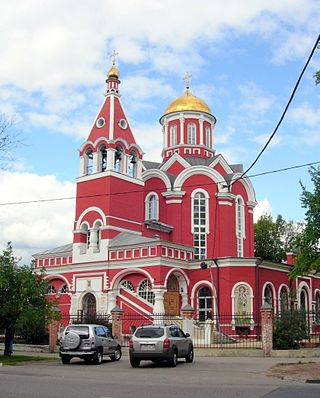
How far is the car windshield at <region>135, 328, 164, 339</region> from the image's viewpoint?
17375mm

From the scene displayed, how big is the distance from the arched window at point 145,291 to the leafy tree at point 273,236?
2182cm

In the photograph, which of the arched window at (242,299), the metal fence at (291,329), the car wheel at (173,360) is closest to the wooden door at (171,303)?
the arched window at (242,299)

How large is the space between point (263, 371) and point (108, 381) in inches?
207

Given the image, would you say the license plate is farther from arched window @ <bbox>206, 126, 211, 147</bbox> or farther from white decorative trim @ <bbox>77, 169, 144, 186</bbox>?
arched window @ <bbox>206, 126, 211, 147</bbox>

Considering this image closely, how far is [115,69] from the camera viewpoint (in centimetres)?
3738

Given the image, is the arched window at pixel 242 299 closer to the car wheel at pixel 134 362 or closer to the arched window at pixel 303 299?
the arched window at pixel 303 299

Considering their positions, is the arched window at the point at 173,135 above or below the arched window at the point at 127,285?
above

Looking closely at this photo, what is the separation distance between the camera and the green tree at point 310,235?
25906 millimetres

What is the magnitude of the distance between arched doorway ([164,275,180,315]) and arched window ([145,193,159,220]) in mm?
5779

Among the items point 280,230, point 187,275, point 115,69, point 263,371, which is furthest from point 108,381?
point 280,230

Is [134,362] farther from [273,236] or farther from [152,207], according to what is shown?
[273,236]

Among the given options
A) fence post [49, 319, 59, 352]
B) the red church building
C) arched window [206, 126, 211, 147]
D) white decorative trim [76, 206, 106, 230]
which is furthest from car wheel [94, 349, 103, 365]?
arched window [206, 126, 211, 147]

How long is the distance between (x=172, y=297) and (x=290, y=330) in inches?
443

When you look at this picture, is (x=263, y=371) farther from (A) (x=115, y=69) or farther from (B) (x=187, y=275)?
(A) (x=115, y=69)
